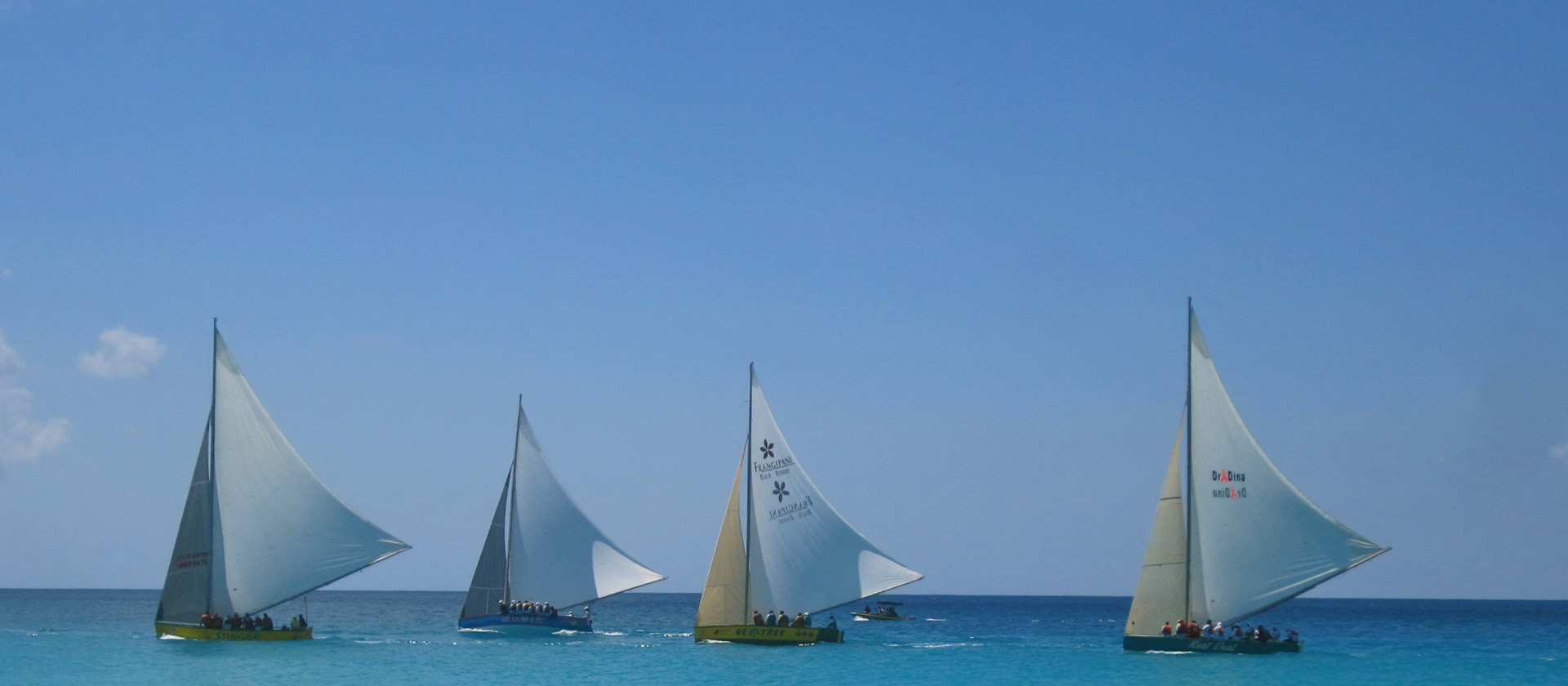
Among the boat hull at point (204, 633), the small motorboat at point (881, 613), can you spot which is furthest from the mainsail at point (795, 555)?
the small motorboat at point (881, 613)

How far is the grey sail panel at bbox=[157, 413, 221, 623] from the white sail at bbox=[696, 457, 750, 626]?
16781 millimetres

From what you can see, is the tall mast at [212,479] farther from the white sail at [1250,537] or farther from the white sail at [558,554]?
the white sail at [1250,537]

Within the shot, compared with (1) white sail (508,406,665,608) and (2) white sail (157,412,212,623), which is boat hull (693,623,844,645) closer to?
(1) white sail (508,406,665,608)

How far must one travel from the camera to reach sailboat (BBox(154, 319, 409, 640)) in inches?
1917

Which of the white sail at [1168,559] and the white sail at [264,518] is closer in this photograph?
the white sail at [1168,559]

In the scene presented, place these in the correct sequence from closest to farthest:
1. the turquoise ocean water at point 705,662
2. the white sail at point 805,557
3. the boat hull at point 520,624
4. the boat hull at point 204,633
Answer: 1. the turquoise ocean water at point 705,662
2. the boat hull at point 204,633
3. the white sail at point 805,557
4. the boat hull at point 520,624

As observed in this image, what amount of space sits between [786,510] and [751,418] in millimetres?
3760

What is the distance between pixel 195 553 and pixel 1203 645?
33.2 metres

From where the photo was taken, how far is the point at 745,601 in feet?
167

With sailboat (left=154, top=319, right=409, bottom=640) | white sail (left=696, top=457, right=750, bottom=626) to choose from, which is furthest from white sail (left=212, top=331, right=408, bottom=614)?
white sail (left=696, top=457, right=750, bottom=626)

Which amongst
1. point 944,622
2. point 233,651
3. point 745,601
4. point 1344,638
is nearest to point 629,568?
point 745,601

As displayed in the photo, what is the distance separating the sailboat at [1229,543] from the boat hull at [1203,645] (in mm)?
37

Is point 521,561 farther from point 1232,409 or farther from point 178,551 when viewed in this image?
point 1232,409

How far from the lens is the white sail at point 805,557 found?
50688 millimetres
